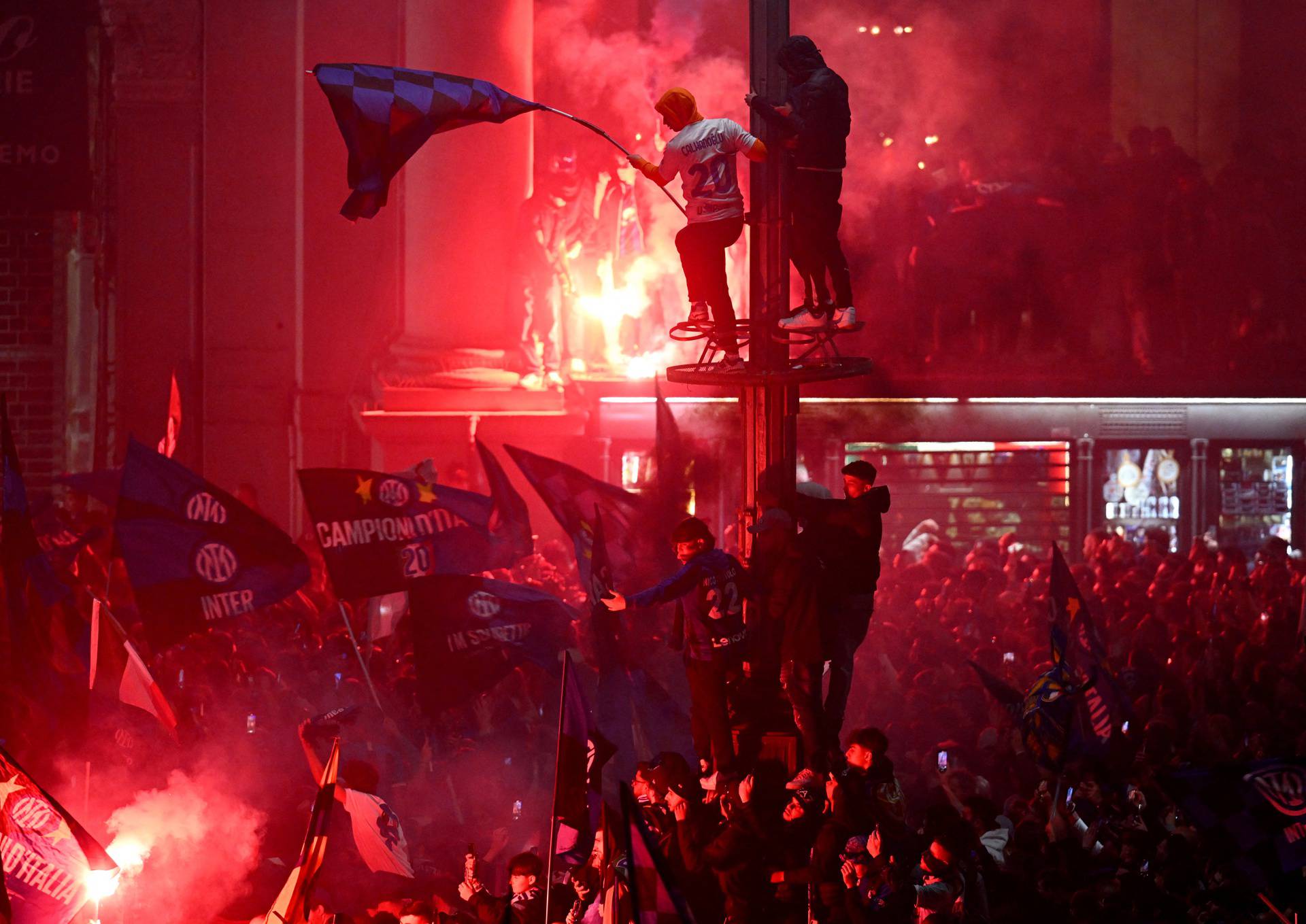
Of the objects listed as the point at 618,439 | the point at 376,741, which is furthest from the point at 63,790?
the point at 618,439

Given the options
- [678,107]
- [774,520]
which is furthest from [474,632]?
[678,107]

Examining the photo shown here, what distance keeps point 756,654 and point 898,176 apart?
1498cm

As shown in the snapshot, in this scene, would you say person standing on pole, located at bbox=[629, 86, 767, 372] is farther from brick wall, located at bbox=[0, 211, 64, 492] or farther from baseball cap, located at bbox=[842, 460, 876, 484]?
brick wall, located at bbox=[0, 211, 64, 492]

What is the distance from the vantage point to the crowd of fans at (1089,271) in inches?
803

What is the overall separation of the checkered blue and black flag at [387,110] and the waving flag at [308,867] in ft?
9.49

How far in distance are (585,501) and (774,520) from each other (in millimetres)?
2788

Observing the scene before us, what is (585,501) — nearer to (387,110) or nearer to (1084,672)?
(387,110)

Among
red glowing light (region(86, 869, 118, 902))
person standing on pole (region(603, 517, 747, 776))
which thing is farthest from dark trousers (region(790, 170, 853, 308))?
red glowing light (region(86, 869, 118, 902))

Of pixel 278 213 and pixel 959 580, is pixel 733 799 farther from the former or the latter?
pixel 278 213

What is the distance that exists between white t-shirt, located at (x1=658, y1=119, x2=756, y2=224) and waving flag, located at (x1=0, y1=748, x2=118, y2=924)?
3718 mm

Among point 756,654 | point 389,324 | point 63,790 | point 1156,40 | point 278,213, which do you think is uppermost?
point 1156,40

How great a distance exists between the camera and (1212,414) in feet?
64.0

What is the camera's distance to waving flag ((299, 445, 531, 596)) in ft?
31.2

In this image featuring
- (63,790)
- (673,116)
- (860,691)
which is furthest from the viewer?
(860,691)
